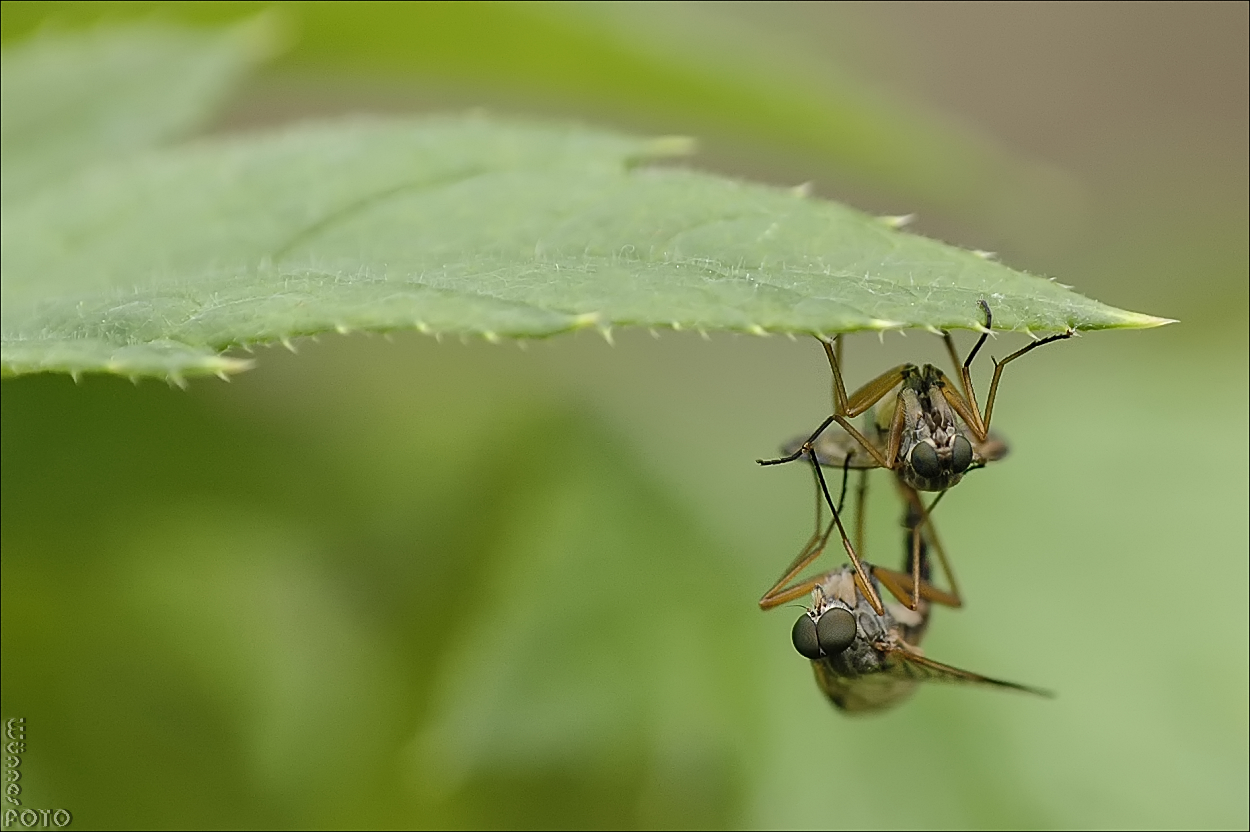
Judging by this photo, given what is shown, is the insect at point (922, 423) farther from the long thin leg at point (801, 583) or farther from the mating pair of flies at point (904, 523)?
the long thin leg at point (801, 583)

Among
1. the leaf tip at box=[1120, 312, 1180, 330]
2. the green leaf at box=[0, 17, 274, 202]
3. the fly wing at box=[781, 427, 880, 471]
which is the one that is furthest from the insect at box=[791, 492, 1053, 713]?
the green leaf at box=[0, 17, 274, 202]

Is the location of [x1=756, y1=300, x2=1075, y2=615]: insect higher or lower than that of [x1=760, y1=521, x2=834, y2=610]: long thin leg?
higher

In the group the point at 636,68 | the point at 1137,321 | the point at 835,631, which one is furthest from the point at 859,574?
the point at 636,68

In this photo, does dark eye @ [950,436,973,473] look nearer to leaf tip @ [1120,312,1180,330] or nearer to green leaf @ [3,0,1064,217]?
leaf tip @ [1120,312,1180,330]

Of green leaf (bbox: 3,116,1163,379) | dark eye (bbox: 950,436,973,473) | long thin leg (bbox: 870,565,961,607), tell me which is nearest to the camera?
green leaf (bbox: 3,116,1163,379)

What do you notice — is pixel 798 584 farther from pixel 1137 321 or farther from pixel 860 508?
pixel 1137 321

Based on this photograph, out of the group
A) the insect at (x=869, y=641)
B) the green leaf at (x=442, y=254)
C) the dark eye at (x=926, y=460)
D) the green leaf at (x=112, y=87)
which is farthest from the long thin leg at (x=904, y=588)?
the green leaf at (x=112, y=87)

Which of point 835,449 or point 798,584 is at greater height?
point 835,449
